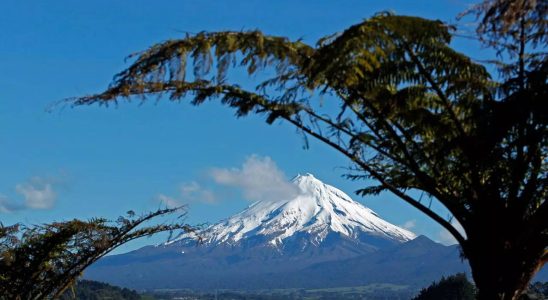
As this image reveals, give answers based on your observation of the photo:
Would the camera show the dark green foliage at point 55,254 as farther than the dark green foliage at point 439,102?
Yes

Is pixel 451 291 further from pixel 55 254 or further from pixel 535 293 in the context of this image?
pixel 55 254

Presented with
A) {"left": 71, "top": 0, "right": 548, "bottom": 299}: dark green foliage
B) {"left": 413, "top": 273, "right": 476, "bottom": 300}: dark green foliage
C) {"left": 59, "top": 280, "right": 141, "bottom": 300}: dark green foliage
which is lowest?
{"left": 71, "top": 0, "right": 548, "bottom": 299}: dark green foliage

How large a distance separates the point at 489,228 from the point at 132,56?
4155 mm

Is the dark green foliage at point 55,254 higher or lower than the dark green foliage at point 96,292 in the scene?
lower

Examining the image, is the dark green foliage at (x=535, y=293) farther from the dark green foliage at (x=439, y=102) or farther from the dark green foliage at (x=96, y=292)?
the dark green foliage at (x=96, y=292)

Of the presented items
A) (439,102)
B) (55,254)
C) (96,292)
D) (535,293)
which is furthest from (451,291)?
(96,292)

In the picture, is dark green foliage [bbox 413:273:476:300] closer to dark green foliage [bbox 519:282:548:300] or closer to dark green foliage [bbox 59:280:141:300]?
dark green foliage [bbox 519:282:548:300]

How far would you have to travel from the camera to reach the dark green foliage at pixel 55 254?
16391 mm

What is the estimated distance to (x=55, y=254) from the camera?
54.9 ft

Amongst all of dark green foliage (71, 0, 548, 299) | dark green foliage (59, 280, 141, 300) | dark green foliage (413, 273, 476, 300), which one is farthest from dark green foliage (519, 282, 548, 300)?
dark green foliage (59, 280, 141, 300)

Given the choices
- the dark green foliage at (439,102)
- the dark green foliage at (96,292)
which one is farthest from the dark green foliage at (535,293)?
the dark green foliage at (96,292)

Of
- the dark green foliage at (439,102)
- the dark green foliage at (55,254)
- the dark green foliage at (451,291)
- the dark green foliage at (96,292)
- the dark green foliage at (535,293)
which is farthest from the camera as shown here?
the dark green foliage at (96,292)

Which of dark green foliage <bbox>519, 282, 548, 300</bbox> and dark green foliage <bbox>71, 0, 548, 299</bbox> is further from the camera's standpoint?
dark green foliage <bbox>519, 282, 548, 300</bbox>

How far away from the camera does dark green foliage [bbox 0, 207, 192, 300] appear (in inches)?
645
